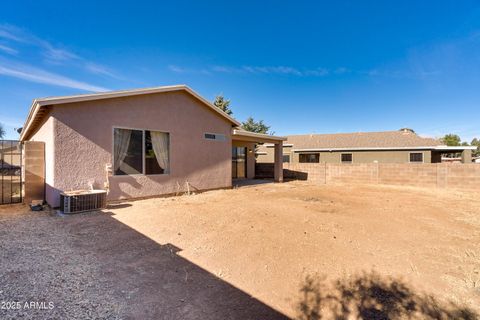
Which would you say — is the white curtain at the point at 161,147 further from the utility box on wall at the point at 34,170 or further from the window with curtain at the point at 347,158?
the window with curtain at the point at 347,158

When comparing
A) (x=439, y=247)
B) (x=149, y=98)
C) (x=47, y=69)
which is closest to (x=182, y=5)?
(x=149, y=98)

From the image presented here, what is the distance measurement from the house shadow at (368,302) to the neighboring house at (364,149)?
20.2 metres

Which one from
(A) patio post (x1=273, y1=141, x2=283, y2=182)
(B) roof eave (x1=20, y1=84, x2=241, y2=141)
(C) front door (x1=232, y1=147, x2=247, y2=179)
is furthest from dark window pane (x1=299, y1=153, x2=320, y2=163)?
(B) roof eave (x1=20, y1=84, x2=241, y2=141)

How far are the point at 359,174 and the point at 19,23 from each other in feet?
61.3

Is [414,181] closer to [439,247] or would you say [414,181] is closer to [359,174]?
[359,174]

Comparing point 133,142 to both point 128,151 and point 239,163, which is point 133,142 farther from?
point 239,163

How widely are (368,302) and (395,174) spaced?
14193 mm

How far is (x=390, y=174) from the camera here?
14141 mm

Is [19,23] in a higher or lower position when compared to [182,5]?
lower

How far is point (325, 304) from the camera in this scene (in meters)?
2.43

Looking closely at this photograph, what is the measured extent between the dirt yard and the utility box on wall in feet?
3.94

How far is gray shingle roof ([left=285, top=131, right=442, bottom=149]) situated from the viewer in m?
19.5

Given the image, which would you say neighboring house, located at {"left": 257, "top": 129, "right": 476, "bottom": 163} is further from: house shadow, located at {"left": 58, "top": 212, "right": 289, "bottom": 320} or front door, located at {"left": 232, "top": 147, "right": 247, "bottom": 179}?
house shadow, located at {"left": 58, "top": 212, "right": 289, "bottom": 320}

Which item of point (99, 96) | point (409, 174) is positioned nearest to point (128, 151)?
point (99, 96)
